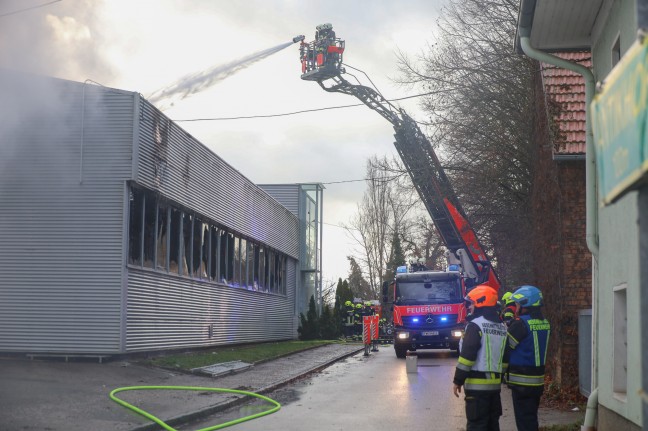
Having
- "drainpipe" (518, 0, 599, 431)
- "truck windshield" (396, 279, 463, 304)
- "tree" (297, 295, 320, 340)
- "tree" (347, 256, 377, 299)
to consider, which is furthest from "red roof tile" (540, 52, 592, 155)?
"tree" (347, 256, 377, 299)

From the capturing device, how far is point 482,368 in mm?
7598

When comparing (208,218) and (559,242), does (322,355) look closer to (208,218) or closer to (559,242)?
(208,218)

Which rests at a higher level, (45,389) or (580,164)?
(580,164)

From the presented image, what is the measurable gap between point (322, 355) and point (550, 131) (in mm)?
13921

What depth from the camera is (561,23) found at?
10.6 m

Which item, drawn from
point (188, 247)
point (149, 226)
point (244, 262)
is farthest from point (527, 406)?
Answer: point (244, 262)

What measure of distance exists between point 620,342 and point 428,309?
17.6m

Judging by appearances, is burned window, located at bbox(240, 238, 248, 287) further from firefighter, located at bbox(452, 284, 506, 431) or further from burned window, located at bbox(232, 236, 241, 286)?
firefighter, located at bbox(452, 284, 506, 431)

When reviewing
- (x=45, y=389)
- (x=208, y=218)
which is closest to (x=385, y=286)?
(x=208, y=218)

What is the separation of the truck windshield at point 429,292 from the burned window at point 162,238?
358 inches

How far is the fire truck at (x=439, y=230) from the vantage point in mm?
25938

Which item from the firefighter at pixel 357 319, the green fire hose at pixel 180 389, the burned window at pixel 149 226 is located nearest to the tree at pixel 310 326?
the firefighter at pixel 357 319

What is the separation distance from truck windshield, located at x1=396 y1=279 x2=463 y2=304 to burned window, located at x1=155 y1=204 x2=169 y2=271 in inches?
358

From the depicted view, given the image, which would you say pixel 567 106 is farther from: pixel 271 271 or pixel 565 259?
pixel 271 271
